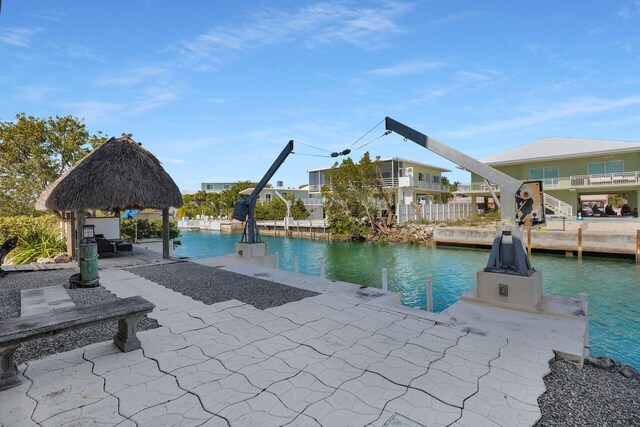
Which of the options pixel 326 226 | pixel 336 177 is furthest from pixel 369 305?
pixel 326 226

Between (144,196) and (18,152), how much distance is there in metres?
14.7

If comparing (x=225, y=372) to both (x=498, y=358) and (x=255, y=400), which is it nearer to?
(x=255, y=400)

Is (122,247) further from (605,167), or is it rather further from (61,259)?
(605,167)

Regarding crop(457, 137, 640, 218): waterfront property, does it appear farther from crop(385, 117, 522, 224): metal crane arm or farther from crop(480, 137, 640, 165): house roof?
crop(385, 117, 522, 224): metal crane arm

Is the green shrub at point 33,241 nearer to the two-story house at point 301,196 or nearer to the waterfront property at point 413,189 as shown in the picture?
the waterfront property at point 413,189

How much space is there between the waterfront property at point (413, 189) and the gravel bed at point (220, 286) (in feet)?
77.0

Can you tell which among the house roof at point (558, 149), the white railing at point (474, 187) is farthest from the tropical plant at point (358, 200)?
the house roof at point (558, 149)

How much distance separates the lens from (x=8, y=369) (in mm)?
3230

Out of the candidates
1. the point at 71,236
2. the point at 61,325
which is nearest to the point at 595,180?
the point at 61,325

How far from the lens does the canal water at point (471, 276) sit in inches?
328

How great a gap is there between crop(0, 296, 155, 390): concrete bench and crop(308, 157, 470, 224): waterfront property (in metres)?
27.7

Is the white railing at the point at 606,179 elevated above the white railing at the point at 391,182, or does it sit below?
below

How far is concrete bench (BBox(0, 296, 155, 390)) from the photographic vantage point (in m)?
3.11

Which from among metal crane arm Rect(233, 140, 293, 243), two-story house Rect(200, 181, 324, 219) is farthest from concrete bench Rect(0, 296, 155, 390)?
two-story house Rect(200, 181, 324, 219)
